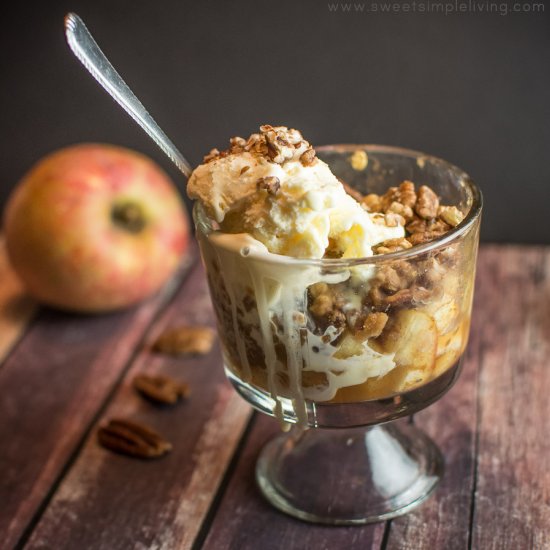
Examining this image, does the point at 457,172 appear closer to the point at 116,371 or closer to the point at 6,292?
the point at 116,371

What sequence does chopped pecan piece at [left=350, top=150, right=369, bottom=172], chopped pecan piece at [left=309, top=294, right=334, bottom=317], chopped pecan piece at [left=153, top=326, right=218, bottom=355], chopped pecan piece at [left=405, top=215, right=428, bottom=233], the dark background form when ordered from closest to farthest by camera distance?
1. chopped pecan piece at [left=309, top=294, right=334, bottom=317]
2. chopped pecan piece at [left=405, top=215, right=428, bottom=233]
3. chopped pecan piece at [left=350, top=150, right=369, bottom=172]
4. chopped pecan piece at [left=153, top=326, right=218, bottom=355]
5. the dark background

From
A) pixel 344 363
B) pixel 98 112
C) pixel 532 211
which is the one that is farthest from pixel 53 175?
pixel 532 211

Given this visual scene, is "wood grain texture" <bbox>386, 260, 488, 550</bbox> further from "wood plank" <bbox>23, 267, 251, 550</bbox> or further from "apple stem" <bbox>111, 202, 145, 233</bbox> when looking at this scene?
"apple stem" <bbox>111, 202, 145, 233</bbox>

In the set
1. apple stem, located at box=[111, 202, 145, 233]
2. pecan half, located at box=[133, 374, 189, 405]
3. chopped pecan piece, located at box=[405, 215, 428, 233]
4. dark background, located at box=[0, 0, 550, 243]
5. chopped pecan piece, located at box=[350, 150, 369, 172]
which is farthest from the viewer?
dark background, located at box=[0, 0, 550, 243]

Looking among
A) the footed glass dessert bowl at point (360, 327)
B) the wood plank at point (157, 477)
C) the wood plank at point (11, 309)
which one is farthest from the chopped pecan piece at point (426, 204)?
the wood plank at point (11, 309)

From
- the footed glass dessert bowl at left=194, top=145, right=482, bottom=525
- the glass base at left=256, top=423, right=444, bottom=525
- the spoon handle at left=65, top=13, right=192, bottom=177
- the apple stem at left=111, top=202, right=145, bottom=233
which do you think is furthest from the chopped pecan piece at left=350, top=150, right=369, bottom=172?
the apple stem at left=111, top=202, right=145, bottom=233
